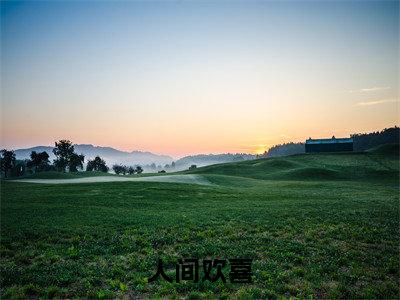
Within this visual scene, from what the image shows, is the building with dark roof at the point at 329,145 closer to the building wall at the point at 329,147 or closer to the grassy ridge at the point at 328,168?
the building wall at the point at 329,147

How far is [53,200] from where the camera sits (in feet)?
128

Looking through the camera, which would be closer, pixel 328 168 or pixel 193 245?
pixel 193 245

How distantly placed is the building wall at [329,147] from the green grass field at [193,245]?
124 metres

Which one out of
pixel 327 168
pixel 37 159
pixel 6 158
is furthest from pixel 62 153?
pixel 327 168

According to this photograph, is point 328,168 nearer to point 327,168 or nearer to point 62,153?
point 327,168

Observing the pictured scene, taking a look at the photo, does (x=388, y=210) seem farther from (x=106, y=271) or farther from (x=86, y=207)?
(x=86, y=207)

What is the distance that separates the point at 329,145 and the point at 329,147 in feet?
3.79

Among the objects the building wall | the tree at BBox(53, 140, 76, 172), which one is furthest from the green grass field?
the building wall

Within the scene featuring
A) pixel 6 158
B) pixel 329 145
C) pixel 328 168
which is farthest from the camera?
pixel 329 145

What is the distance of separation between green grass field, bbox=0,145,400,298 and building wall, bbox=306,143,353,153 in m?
124

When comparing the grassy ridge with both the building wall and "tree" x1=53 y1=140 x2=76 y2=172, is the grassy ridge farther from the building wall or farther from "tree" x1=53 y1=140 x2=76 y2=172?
"tree" x1=53 y1=140 x2=76 y2=172

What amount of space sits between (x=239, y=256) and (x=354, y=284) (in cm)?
645

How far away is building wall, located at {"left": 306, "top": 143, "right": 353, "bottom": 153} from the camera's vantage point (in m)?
154

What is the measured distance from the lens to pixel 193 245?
66.7ft
